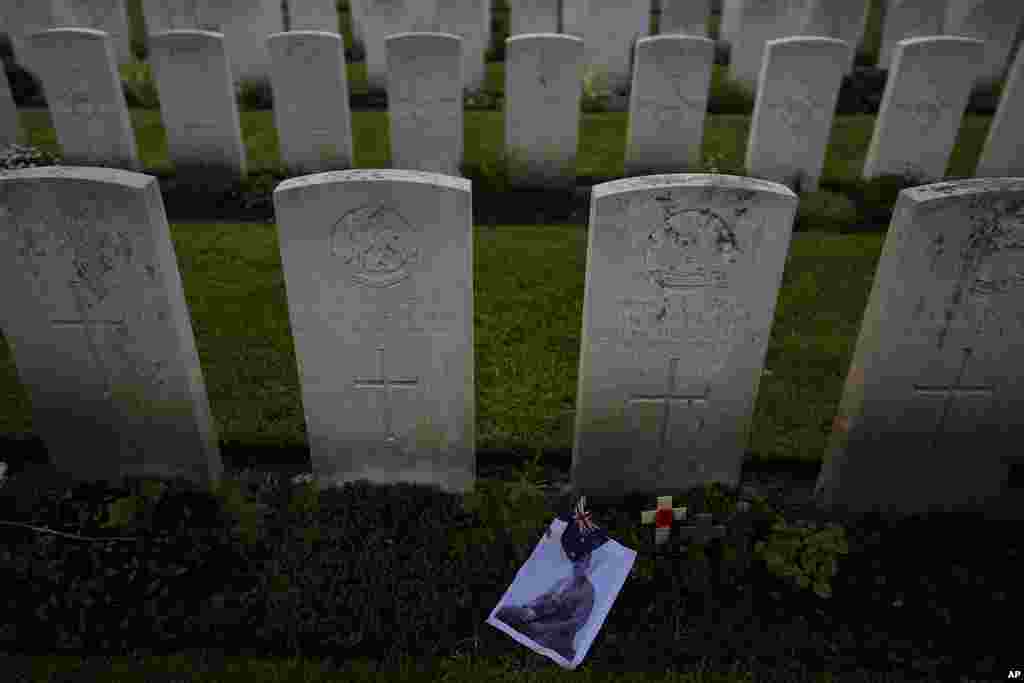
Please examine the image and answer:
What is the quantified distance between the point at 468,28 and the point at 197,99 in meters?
4.22

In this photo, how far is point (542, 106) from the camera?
7.75 metres

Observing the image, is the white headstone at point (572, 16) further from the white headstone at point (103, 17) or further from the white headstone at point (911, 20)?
the white headstone at point (103, 17)

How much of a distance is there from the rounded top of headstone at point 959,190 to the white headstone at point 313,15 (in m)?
9.40

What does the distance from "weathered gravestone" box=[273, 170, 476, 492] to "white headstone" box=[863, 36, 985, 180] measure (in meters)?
5.57

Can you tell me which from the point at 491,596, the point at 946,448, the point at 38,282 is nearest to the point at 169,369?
the point at 38,282

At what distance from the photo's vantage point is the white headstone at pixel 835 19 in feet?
35.6

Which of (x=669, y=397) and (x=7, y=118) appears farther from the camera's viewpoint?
(x=7, y=118)

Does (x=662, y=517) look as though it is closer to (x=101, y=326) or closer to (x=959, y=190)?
(x=959, y=190)

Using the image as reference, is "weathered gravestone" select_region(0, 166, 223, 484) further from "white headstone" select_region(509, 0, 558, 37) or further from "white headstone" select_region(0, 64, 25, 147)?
"white headstone" select_region(509, 0, 558, 37)

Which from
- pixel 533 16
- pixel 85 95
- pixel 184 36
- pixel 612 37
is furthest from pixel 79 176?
pixel 533 16

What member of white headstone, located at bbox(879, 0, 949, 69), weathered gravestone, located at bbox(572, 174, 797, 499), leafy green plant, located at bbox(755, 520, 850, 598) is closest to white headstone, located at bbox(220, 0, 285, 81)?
weathered gravestone, located at bbox(572, 174, 797, 499)

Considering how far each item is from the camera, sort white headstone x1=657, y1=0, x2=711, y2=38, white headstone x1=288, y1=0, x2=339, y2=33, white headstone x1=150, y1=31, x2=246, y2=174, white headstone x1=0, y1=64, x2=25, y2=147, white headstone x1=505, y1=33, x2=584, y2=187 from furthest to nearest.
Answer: white headstone x1=657, y1=0, x2=711, y2=38 → white headstone x1=288, y1=0, x2=339, y2=33 → white headstone x1=0, y1=64, x2=25, y2=147 → white headstone x1=505, y1=33, x2=584, y2=187 → white headstone x1=150, y1=31, x2=246, y2=174

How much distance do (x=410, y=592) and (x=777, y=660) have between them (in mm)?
1647

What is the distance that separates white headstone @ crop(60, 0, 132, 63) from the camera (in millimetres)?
10609
